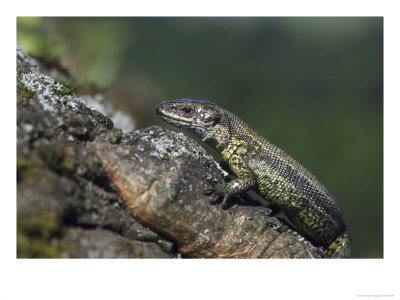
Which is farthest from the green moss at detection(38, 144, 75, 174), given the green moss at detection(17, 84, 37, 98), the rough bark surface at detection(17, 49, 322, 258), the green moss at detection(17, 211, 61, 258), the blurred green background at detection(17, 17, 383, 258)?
the blurred green background at detection(17, 17, 383, 258)

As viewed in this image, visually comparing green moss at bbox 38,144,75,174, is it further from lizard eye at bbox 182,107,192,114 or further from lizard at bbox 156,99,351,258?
lizard eye at bbox 182,107,192,114

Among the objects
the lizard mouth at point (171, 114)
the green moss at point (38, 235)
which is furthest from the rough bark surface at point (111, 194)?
the lizard mouth at point (171, 114)

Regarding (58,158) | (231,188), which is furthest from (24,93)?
(231,188)

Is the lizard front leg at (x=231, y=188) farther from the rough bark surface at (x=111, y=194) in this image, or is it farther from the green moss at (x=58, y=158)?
the green moss at (x=58, y=158)

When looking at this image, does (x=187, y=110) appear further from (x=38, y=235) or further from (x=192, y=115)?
(x=38, y=235)

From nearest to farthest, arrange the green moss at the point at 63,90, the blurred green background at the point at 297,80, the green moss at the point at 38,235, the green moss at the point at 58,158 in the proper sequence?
the green moss at the point at 38,235
the green moss at the point at 58,158
the green moss at the point at 63,90
the blurred green background at the point at 297,80

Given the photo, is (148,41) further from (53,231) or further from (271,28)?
(53,231)

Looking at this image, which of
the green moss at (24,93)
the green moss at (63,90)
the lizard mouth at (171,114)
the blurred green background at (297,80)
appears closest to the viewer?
the green moss at (24,93)

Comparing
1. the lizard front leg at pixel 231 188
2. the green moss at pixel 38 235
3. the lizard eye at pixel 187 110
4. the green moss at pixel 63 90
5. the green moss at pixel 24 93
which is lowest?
the green moss at pixel 38 235
